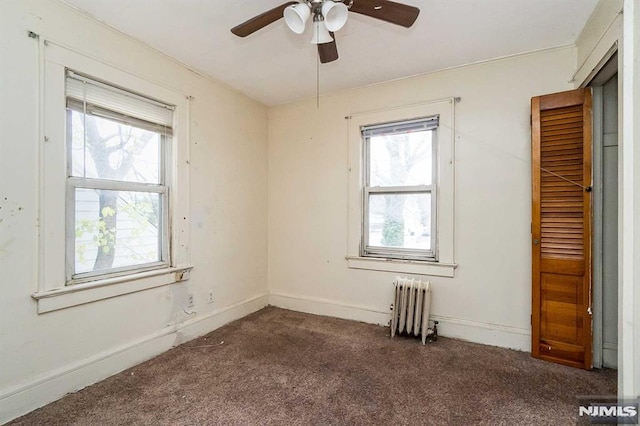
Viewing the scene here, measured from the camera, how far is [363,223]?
3.05 metres

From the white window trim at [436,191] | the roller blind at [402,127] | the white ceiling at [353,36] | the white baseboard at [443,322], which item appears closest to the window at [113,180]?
the white ceiling at [353,36]

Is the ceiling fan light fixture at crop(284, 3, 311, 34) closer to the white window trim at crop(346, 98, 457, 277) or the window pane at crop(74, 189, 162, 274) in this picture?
the white window trim at crop(346, 98, 457, 277)

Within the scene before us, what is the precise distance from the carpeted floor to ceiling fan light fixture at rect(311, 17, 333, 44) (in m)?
2.15

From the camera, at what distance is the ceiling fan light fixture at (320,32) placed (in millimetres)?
1600

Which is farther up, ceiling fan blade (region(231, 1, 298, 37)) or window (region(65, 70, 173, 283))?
ceiling fan blade (region(231, 1, 298, 37))

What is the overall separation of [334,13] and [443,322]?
258 cm

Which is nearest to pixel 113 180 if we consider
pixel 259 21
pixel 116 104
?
pixel 116 104

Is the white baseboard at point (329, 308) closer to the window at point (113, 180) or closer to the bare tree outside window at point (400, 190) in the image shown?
the bare tree outside window at point (400, 190)

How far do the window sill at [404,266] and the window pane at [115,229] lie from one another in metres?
1.89

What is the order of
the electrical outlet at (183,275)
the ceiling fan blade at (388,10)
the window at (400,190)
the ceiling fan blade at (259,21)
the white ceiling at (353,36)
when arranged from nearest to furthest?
the ceiling fan blade at (388,10) < the ceiling fan blade at (259,21) < the white ceiling at (353,36) < the electrical outlet at (183,275) < the window at (400,190)

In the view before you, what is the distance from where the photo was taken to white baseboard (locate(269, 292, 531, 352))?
2.37 m

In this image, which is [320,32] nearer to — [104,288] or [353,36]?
[353,36]

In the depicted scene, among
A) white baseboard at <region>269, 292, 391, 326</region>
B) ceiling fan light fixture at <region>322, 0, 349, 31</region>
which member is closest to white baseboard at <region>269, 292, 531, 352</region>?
white baseboard at <region>269, 292, 391, 326</region>

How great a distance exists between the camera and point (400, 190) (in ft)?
9.45
